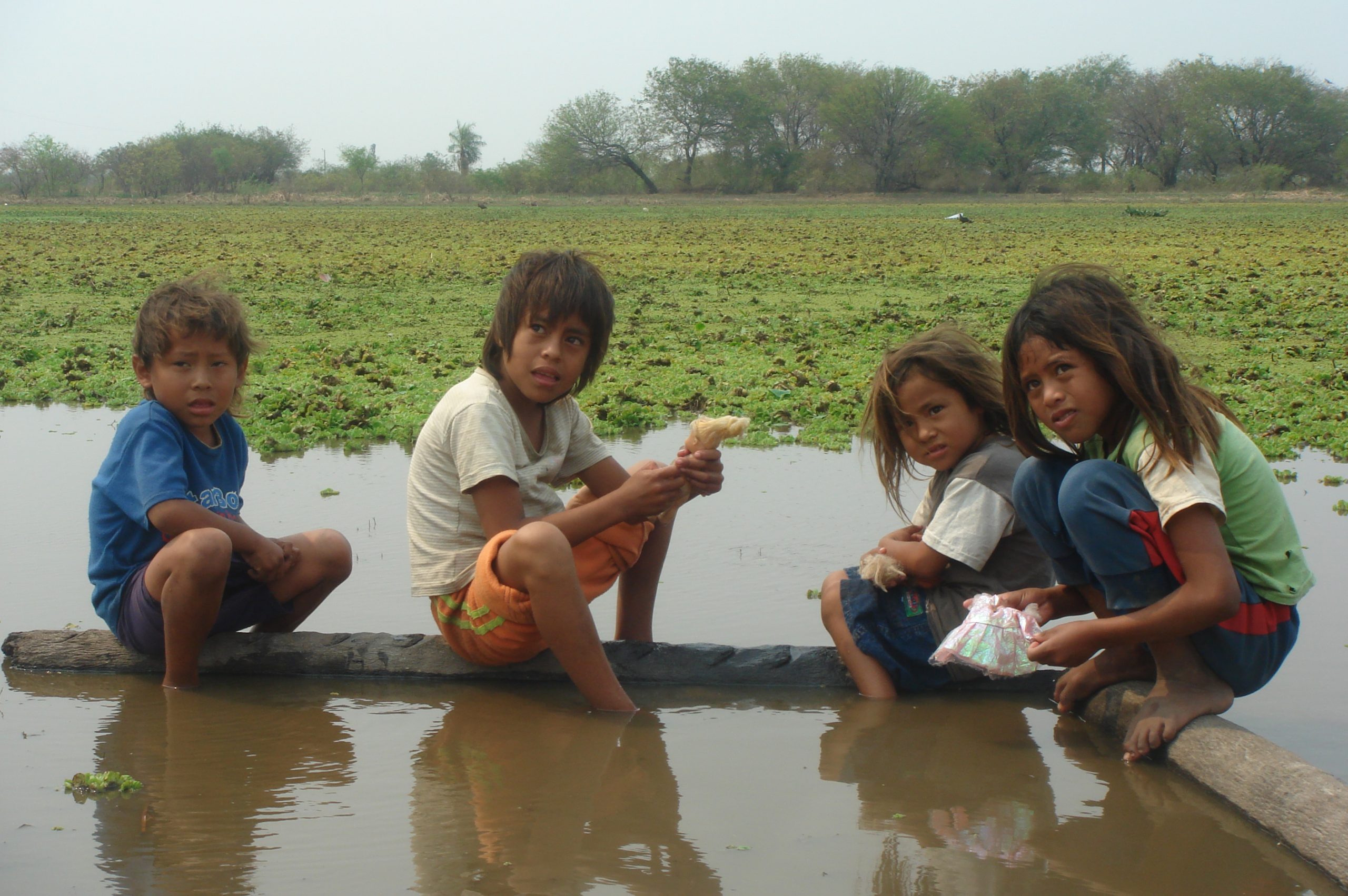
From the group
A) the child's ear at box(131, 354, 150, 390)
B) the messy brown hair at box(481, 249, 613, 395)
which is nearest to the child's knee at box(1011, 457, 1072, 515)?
the messy brown hair at box(481, 249, 613, 395)

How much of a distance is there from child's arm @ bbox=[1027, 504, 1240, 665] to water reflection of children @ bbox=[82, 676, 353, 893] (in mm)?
1797

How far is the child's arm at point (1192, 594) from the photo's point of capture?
2717 millimetres

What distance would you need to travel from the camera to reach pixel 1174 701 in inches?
114

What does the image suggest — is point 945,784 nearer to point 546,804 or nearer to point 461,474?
point 546,804

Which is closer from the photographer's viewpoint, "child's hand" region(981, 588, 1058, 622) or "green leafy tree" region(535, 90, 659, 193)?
"child's hand" region(981, 588, 1058, 622)

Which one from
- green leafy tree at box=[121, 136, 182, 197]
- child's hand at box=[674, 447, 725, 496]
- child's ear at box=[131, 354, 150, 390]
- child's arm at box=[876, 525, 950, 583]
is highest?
green leafy tree at box=[121, 136, 182, 197]

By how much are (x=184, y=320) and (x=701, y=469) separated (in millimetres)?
1466

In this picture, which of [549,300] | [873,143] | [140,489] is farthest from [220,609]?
[873,143]

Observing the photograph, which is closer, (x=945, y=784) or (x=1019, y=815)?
(x=1019, y=815)

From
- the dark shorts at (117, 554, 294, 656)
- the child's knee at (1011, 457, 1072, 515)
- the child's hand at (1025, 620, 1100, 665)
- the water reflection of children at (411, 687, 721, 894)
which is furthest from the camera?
the dark shorts at (117, 554, 294, 656)

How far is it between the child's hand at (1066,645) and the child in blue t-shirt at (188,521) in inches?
76.6

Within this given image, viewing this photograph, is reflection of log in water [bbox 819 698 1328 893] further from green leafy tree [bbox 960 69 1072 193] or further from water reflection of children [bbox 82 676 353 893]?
green leafy tree [bbox 960 69 1072 193]

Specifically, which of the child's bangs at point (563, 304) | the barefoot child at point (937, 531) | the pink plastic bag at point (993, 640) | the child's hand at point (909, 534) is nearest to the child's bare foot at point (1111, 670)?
the pink plastic bag at point (993, 640)

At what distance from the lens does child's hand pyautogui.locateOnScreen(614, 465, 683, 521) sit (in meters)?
3.18
